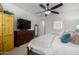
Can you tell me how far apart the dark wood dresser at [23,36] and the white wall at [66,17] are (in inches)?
6.1

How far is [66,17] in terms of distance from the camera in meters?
1.75

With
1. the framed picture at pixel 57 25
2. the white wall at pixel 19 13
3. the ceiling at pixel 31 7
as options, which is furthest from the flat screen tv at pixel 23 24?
the framed picture at pixel 57 25

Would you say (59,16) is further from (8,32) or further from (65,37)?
(8,32)

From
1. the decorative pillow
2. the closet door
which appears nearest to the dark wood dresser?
the closet door

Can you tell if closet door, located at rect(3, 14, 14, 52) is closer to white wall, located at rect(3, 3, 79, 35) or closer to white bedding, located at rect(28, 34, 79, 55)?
white wall, located at rect(3, 3, 79, 35)

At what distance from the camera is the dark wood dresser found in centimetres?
177

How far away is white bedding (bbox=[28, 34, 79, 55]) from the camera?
1686mm

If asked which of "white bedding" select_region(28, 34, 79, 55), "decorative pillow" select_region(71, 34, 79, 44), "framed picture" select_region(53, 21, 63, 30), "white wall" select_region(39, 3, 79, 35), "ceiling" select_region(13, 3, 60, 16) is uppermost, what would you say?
"ceiling" select_region(13, 3, 60, 16)

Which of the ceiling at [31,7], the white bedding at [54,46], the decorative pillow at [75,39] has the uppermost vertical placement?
the ceiling at [31,7]

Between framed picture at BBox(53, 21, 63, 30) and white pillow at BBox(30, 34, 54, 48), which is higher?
framed picture at BBox(53, 21, 63, 30)

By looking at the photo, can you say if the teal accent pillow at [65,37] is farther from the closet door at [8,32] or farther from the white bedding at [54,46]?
the closet door at [8,32]

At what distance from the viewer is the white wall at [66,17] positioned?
1717 millimetres

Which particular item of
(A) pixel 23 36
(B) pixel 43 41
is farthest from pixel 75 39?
(A) pixel 23 36
